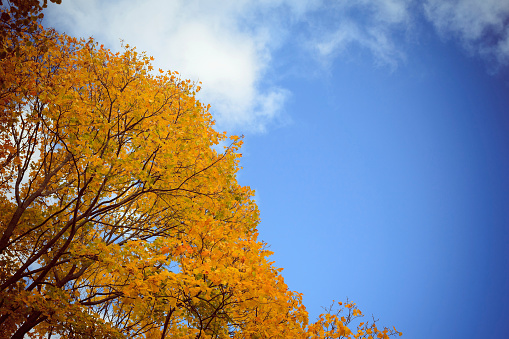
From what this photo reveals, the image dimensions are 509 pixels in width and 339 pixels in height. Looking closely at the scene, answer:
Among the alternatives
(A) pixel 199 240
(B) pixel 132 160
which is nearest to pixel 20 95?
(B) pixel 132 160

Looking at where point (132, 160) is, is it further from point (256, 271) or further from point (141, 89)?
point (256, 271)

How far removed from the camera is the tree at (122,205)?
21.2 feet

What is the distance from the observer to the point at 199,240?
6.55 metres

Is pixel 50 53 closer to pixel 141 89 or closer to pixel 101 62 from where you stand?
pixel 101 62

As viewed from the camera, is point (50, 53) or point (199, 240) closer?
point (199, 240)

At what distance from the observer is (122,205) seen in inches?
333

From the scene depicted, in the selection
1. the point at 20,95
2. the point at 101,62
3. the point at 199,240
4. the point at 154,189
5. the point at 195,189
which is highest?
the point at 101,62

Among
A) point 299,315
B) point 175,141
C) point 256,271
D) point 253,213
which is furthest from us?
point 253,213

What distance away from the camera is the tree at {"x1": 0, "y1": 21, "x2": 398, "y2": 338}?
254 inches

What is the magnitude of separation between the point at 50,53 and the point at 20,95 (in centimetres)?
160

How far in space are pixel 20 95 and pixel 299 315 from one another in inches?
352

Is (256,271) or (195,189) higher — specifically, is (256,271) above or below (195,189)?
below

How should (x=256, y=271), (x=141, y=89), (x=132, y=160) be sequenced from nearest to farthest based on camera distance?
1. (x=256, y=271)
2. (x=132, y=160)
3. (x=141, y=89)

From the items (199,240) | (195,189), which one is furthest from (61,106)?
(199,240)
